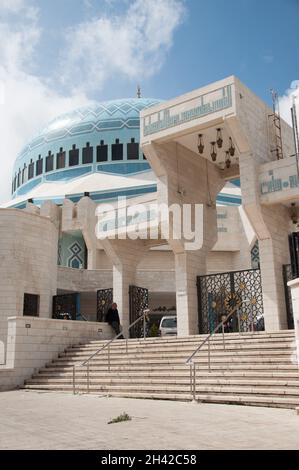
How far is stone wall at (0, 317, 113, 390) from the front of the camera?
13.0 m

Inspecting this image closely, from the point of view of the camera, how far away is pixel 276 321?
12812 mm

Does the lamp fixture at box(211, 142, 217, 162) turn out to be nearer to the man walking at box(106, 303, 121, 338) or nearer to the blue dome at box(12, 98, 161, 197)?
the man walking at box(106, 303, 121, 338)

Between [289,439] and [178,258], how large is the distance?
1003 centimetres

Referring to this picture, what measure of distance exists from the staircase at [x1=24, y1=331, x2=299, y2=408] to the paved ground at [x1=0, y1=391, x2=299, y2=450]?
710 millimetres

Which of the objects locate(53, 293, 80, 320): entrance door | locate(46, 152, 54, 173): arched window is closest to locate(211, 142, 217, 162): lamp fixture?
locate(53, 293, 80, 320): entrance door

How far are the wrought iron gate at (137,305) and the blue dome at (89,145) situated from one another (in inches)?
749

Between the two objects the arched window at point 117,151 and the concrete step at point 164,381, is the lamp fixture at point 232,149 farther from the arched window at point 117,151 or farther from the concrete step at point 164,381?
the arched window at point 117,151

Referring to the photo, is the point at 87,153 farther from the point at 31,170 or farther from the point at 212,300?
the point at 212,300

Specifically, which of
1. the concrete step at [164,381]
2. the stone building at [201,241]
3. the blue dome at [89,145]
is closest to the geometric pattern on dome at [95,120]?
the blue dome at [89,145]

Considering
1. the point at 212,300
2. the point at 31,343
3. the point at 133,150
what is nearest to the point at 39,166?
the point at 133,150

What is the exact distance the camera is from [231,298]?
571 inches

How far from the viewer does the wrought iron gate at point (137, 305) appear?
17078mm

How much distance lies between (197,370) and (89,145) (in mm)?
28293
